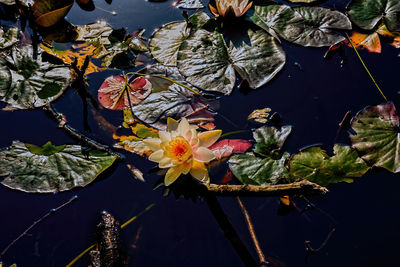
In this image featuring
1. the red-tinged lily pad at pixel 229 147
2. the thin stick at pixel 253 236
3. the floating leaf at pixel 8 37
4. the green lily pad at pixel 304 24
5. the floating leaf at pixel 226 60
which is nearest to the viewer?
the thin stick at pixel 253 236

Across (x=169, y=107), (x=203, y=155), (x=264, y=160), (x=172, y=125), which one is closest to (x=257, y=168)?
(x=264, y=160)

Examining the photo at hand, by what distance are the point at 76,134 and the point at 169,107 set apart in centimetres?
70

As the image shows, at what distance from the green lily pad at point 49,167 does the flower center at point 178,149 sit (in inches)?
16.6

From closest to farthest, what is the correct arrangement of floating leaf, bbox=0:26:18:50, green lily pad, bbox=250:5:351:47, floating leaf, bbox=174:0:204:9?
green lily pad, bbox=250:5:351:47, floating leaf, bbox=0:26:18:50, floating leaf, bbox=174:0:204:9

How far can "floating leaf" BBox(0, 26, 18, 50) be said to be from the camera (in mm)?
2844

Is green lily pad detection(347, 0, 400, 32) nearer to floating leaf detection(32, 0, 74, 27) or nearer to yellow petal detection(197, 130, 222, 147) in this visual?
yellow petal detection(197, 130, 222, 147)

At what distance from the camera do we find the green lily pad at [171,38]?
2.66m

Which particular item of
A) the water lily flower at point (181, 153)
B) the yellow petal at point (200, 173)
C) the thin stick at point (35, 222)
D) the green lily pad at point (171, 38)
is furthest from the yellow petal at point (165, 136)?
the green lily pad at point (171, 38)

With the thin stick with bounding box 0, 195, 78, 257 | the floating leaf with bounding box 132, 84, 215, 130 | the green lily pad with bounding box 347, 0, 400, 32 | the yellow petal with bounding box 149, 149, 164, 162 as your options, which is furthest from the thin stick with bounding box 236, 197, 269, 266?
the green lily pad with bounding box 347, 0, 400, 32

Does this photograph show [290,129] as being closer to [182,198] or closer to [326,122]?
[326,122]

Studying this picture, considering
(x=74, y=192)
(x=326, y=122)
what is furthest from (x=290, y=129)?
(x=74, y=192)

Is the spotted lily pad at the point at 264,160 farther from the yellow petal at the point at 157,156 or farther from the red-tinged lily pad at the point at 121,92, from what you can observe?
the red-tinged lily pad at the point at 121,92

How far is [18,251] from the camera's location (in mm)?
1702

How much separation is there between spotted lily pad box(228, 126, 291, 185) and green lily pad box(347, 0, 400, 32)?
1443mm
